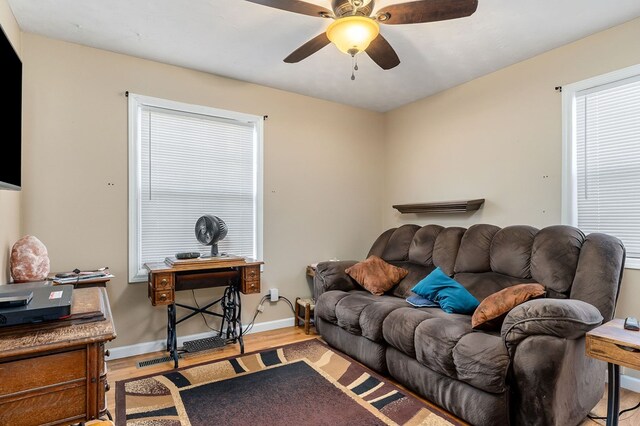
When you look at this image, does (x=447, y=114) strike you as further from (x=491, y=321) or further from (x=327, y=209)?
(x=491, y=321)

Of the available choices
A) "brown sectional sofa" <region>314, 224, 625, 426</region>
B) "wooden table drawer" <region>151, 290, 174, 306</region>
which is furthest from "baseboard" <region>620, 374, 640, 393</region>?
"wooden table drawer" <region>151, 290, 174, 306</region>

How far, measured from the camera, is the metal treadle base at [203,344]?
297cm

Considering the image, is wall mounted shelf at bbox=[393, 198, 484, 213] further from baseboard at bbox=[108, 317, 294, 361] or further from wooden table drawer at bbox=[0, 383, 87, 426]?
wooden table drawer at bbox=[0, 383, 87, 426]

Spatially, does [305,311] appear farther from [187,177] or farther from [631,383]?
[631,383]

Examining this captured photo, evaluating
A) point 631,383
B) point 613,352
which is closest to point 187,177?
point 613,352

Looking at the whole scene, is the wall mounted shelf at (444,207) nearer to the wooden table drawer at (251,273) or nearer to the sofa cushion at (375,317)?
the sofa cushion at (375,317)

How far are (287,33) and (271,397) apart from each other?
262cm

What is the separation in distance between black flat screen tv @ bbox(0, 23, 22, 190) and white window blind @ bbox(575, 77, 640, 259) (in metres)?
3.61

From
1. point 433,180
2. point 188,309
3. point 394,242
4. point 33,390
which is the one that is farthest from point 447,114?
point 33,390

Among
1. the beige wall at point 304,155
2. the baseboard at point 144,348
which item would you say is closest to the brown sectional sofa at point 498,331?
the beige wall at point 304,155

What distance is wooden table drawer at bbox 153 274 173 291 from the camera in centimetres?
269

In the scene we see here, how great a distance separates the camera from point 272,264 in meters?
3.72

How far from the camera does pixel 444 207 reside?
11.7 feet

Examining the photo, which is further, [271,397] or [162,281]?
[162,281]
